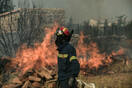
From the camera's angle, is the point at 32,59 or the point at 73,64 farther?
the point at 32,59

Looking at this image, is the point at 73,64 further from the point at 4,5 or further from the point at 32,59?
the point at 4,5

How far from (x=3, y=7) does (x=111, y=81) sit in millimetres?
13841

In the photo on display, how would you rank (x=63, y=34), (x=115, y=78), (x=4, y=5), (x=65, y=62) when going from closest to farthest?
(x=65, y=62) → (x=63, y=34) → (x=115, y=78) → (x=4, y=5)

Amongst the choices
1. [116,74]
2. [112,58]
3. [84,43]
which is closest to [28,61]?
[116,74]

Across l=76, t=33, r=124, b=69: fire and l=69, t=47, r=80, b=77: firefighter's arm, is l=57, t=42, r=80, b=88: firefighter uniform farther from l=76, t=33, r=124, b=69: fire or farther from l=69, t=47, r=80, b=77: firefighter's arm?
l=76, t=33, r=124, b=69: fire

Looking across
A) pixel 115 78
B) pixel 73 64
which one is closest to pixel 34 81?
pixel 73 64

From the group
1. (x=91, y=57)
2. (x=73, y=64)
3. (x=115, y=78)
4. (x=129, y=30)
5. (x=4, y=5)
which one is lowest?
(x=115, y=78)

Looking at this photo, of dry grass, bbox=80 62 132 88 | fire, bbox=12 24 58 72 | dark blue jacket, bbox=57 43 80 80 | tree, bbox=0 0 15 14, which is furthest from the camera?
tree, bbox=0 0 15 14

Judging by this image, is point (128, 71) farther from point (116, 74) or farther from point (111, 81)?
point (111, 81)

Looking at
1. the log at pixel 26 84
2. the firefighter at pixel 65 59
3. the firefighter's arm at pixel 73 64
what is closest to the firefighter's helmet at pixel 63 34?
the firefighter at pixel 65 59

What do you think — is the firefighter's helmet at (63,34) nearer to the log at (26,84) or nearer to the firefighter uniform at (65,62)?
the firefighter uniform at (65,62)

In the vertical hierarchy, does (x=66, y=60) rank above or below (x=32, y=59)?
above

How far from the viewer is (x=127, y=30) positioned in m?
15.5

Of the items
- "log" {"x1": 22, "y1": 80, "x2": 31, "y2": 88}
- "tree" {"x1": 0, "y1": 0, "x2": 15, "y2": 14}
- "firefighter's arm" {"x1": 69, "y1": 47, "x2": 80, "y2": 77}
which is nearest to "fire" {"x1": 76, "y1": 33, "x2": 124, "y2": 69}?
"log" {"x1": 22, "y1": 80, "x2": 31, "y2": 88}
